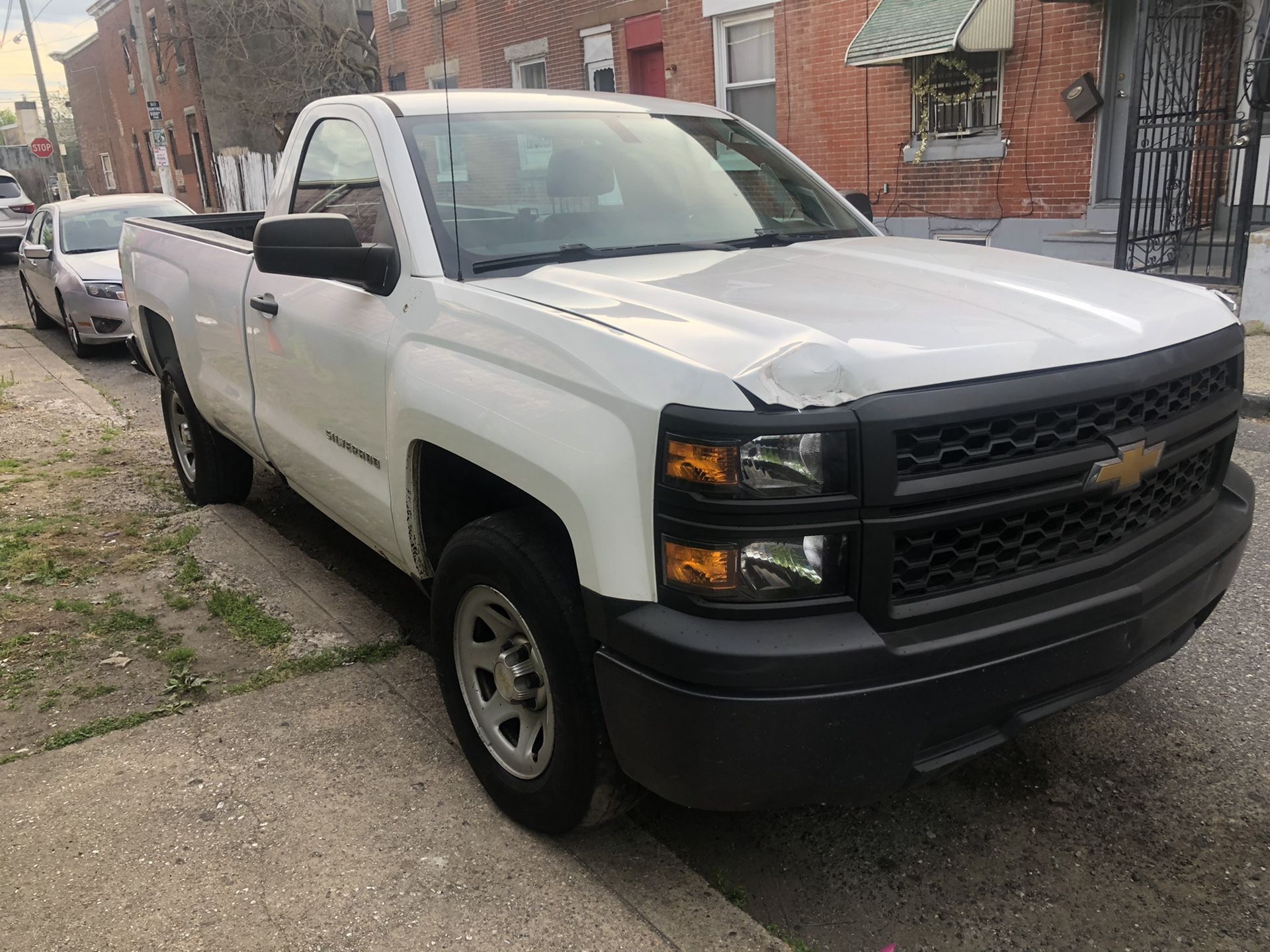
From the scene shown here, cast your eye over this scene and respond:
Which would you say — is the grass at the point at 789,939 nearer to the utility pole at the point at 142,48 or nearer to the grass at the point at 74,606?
the grass at the point at 74,606

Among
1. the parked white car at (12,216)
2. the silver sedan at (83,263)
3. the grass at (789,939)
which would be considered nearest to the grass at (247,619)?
the grass at (789,939)

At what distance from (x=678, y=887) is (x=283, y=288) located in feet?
8.27

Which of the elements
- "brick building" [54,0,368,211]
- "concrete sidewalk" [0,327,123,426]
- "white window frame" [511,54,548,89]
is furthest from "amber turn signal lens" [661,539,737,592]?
"brick building" [54,0,368,211]

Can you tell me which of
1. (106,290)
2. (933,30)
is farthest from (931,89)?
(106,290)

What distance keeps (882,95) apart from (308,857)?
37.6 feet

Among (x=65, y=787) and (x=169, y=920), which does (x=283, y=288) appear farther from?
(x=169, y=920)

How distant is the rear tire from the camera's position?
5.44m

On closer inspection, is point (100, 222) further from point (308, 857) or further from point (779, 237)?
point (308, 857)

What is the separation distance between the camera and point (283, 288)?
387 cm

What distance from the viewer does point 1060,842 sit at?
2.73 m

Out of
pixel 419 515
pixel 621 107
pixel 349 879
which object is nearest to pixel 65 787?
pixel 349 879

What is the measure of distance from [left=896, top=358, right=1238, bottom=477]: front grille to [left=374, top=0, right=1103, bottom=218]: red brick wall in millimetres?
8995

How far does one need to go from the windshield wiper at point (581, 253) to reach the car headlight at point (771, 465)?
4.11 feet

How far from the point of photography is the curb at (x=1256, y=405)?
263 inches
